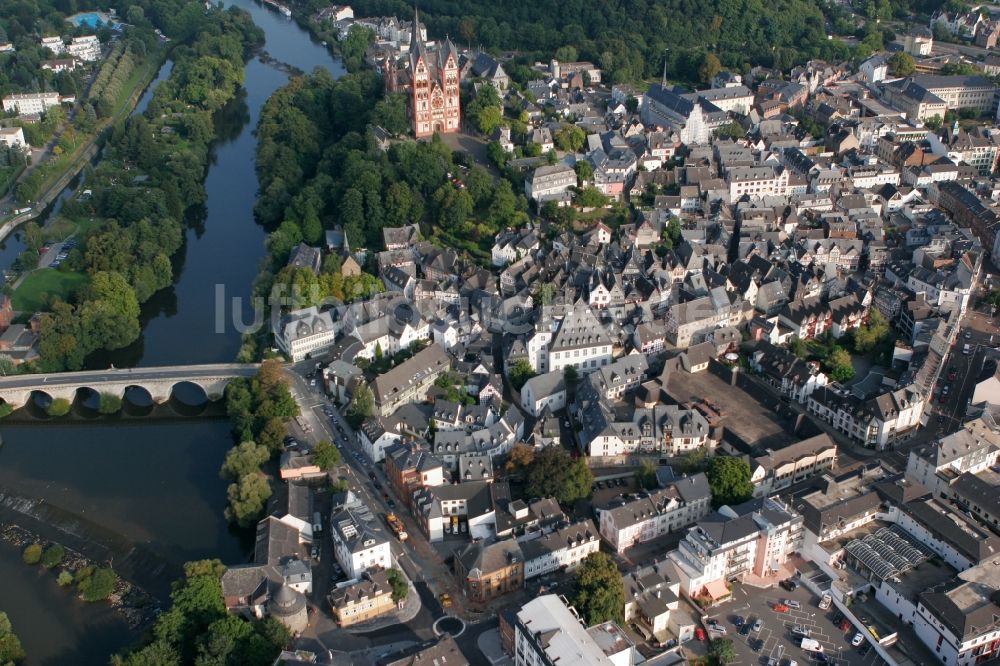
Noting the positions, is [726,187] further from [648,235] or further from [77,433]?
[77,433]

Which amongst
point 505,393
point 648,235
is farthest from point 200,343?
point 648,235

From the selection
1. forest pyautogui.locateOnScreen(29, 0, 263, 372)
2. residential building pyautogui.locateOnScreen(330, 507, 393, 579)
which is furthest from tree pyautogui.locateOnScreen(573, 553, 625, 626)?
forest pyautogui.locateOnScreen(29, 0, 263, 372)

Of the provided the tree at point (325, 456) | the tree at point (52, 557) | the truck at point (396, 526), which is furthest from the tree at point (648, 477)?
the tree at point (52, 557)

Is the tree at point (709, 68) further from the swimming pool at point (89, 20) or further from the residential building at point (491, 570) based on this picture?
the swimming pool at point (89, 20)

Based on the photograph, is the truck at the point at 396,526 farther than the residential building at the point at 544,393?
No

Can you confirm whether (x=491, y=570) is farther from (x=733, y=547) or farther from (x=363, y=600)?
(x=733, y=547)

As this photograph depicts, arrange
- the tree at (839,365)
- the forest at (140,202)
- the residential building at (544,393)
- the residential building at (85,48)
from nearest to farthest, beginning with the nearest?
the residential building at (544,393), the tree at (839,365), the forest at (140,202), the residential building at (85,48)
